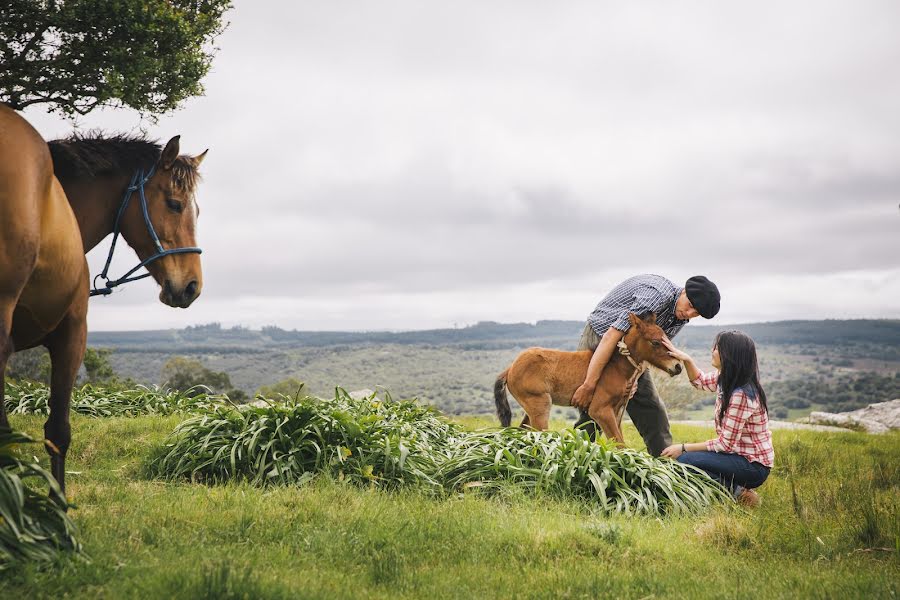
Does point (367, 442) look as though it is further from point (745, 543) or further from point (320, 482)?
point (745, 543)

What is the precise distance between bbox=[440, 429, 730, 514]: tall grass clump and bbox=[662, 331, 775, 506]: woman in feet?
0.72

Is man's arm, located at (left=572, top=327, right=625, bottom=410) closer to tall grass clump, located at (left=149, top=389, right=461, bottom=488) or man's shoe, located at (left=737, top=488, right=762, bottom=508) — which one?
tall grass clump, located at (left=149, top=389, right=461, bottom=488)

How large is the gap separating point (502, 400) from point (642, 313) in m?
2.08

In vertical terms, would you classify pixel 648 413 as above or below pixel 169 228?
below

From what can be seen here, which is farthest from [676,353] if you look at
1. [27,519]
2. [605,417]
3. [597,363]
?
[27,519]

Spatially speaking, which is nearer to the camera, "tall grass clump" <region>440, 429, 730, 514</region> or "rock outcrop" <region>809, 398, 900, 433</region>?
"tall grass clump" <region>440, 429, 730, 514</region>

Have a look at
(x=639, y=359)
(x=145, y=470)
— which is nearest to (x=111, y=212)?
(x=145, y=470)

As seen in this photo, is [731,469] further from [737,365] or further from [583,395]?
[583,395]

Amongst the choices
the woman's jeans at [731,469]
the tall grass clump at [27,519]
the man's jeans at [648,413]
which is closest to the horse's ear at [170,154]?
the tall grass clump at [27,519]

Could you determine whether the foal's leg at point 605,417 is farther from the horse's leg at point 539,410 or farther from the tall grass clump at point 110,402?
the tall grass clump at point 110,402

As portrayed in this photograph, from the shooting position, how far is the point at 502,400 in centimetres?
816

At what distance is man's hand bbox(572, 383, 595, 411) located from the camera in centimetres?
744

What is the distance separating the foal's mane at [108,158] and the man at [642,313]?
185 inches

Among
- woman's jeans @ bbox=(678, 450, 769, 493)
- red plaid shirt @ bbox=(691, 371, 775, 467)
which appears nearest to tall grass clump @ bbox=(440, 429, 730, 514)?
woman's jeans @ bbox=(678, 450, 769, 493)
